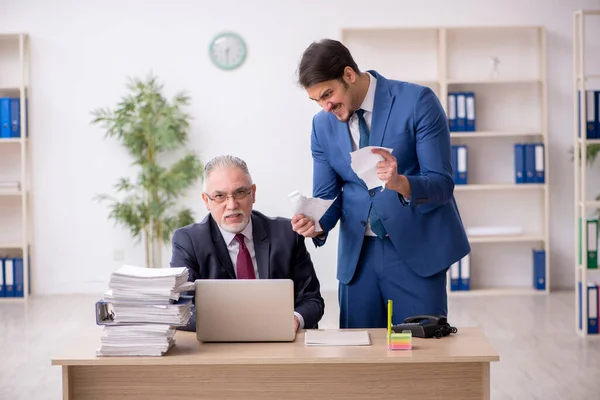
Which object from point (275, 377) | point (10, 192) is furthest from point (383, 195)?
point (10, 192)

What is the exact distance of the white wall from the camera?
767cm

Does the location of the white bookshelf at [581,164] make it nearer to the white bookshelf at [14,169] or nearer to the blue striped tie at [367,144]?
the blue striped tie at [367,144]

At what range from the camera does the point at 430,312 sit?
3057mm

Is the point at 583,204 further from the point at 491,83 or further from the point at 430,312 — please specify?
the point at 430,312

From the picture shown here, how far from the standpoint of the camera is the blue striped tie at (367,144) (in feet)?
10.0

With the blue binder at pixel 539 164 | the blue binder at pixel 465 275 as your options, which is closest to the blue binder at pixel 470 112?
the blue binder at pixel 539 164

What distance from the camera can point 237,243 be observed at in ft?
10.3

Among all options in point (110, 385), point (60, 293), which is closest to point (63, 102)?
point (60, 293)

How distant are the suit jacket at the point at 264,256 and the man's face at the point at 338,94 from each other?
0.50 metres

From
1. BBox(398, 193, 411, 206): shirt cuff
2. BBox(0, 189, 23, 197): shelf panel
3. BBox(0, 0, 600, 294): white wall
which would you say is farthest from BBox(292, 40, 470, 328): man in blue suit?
BBox(0, 189, 23, 197): shelf panel

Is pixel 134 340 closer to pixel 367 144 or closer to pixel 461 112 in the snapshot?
pixel 367 144

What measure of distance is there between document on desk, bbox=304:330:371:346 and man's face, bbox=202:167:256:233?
528mm

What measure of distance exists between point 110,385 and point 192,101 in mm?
5410

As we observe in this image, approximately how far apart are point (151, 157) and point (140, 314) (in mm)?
5062
